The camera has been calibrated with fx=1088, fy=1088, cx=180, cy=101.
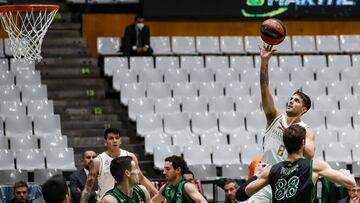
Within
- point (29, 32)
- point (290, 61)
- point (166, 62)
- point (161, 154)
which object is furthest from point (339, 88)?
point (29, 32)

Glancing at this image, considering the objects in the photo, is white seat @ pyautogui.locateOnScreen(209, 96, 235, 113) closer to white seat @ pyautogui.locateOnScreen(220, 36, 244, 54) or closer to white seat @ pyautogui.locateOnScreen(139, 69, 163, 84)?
white seat @ pyautogui.locateOnScreen(139, 69, 163, 84)

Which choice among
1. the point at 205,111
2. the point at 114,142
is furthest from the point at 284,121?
the point at 205,111

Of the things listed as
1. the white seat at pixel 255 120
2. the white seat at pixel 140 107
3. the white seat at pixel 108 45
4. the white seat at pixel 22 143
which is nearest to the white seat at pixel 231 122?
the white seat at pixel 255 120

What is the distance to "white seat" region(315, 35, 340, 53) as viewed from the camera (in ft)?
58.6

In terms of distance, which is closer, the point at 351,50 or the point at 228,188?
the point at 228,188

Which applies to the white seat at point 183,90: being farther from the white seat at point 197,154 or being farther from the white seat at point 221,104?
the white seat at point 197,154

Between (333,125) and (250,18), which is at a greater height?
(250,18)

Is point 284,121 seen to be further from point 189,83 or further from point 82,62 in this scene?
point 82,62

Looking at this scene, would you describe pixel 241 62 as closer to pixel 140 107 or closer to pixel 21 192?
pixel 140 107

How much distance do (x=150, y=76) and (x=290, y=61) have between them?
2.46 m

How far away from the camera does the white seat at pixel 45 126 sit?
14.7m

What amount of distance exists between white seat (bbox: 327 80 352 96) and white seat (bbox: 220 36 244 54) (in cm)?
183

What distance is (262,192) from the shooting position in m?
8.61

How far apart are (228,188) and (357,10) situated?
7327 millimetres
